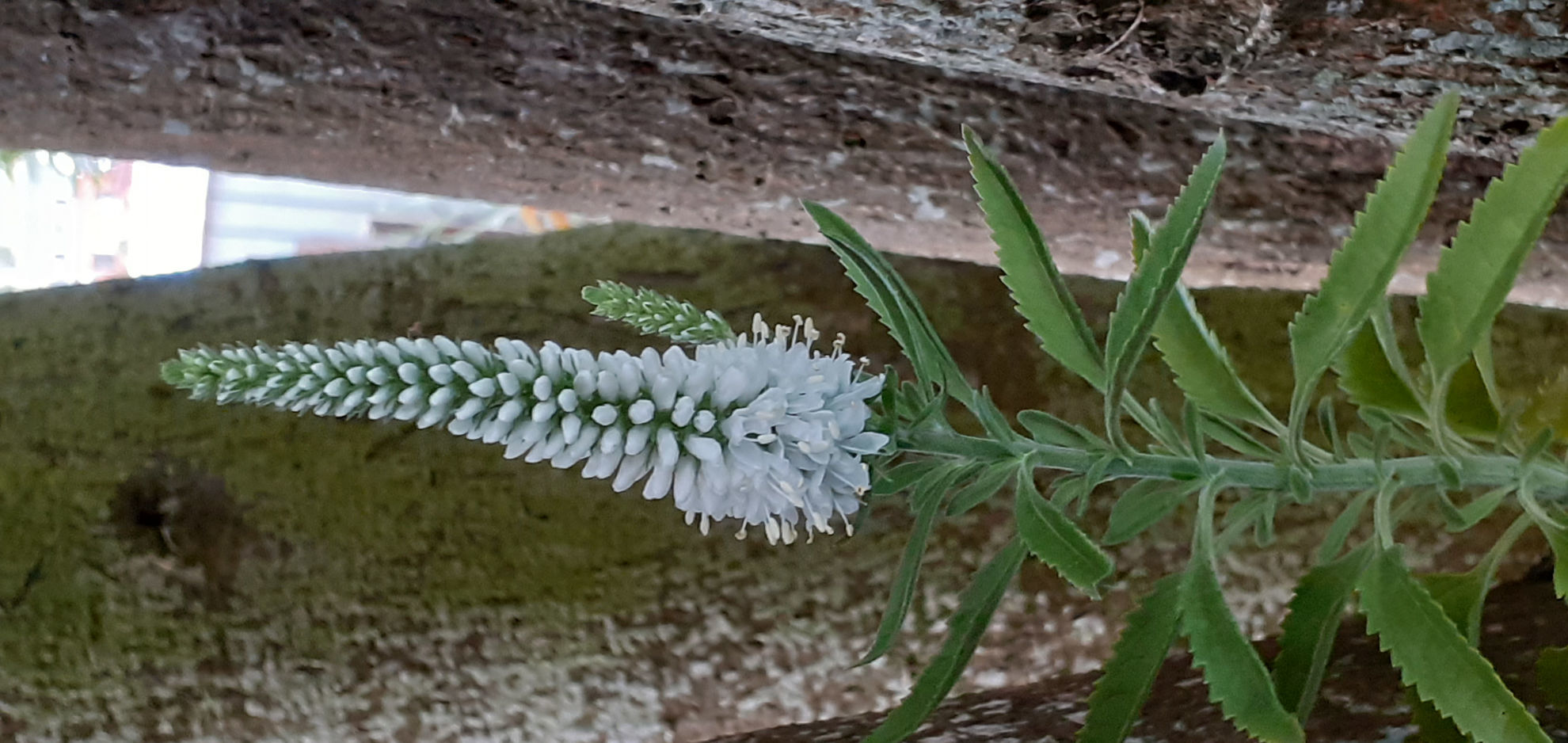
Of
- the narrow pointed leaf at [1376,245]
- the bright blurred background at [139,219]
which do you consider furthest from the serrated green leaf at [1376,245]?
the bright blurred background at [139,219]

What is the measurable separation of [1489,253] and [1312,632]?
0.83ft

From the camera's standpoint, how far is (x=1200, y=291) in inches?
52.3

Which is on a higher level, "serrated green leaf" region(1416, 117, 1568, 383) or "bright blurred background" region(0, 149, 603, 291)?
"serrated green leaf" region(1416, 117, 1568, 383)

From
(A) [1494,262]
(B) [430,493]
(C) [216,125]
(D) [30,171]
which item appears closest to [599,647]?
(B) [430,493]

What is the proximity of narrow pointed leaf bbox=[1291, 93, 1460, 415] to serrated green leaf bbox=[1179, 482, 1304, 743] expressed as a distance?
109 mm

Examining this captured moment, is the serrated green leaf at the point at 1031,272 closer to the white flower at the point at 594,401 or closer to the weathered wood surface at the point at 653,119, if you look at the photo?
the white flower at the point at 594,401

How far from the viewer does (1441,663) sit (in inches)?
22.0

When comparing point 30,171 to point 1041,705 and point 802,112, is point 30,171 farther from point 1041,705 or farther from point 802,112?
point 1041,705

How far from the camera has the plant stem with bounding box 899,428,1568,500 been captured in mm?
609

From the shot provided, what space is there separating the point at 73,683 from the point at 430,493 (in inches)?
16.6

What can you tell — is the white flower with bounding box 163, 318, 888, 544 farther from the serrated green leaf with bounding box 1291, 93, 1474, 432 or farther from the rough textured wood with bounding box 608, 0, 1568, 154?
the rough textured wood with bounding box 608, 0, 1568, 154

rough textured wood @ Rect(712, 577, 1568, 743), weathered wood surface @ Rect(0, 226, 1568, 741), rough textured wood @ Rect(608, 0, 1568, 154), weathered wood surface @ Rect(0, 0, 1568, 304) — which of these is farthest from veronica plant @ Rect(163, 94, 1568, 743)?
weathered wood surface @ Rect(0, 226, 1568, 741)

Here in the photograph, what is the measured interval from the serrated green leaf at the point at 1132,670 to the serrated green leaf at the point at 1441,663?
4.3 inches

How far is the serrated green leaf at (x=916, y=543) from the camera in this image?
2.01 ft
